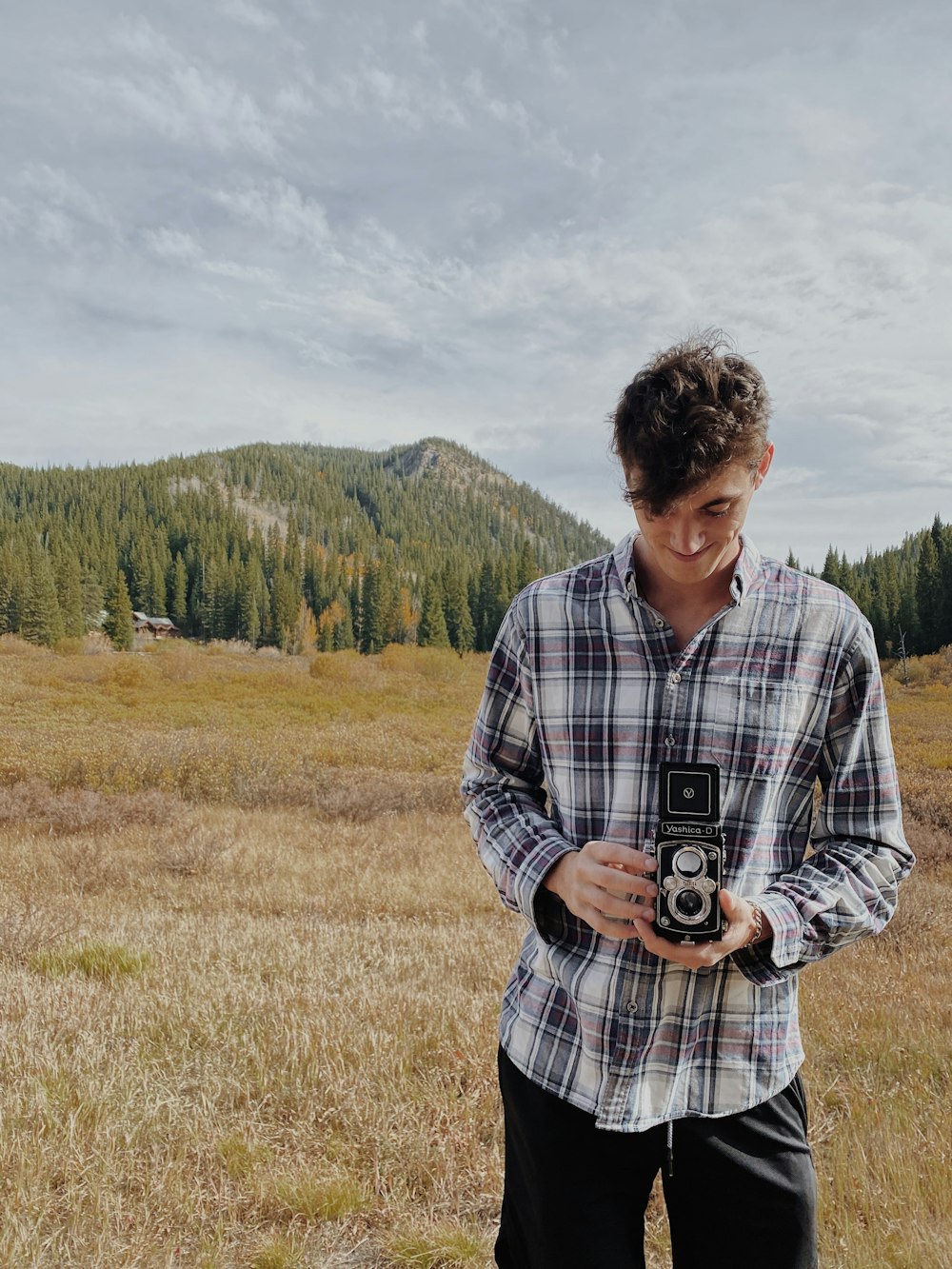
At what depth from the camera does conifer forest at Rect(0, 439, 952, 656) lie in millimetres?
57281

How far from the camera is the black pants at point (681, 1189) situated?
1424mm

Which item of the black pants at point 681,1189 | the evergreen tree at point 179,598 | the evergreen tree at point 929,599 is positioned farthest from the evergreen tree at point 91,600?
the black pants at point 681,1189

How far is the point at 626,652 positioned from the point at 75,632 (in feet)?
217

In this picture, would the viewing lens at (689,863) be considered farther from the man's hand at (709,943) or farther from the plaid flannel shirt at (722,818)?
the plaid flannel shirt at (722,818)

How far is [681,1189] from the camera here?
1.47 metres

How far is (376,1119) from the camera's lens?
326 centimetres

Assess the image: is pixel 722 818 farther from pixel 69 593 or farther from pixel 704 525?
pixel 69 593

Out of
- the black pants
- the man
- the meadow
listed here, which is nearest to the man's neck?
the man

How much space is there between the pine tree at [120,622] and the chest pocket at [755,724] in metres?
67.5

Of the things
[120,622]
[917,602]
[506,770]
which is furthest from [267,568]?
[506,770]

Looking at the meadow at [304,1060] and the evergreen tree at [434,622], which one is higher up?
the evergreen tree at [434,622]

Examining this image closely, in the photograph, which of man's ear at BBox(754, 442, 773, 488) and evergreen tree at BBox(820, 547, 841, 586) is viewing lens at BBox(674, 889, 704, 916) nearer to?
man's ear at BBox(754, 442, 773, 488)

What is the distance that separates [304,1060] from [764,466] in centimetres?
345

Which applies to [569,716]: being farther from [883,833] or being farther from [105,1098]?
[105,1098]
